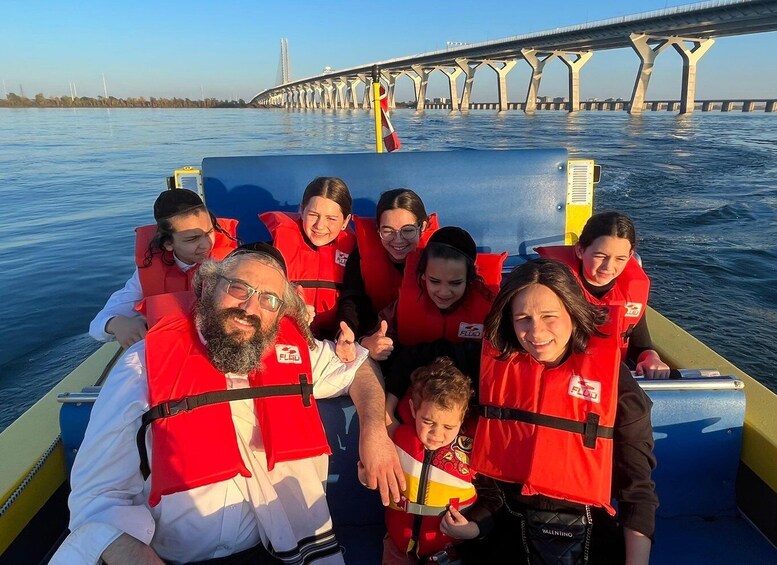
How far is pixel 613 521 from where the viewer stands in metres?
1.72

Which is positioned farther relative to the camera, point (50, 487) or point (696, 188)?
point (696, 188)

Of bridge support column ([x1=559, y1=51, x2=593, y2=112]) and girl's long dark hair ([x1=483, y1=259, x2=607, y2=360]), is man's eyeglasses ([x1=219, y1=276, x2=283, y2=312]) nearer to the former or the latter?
girl's long dark hair ([x1=483, y1=259, x2=607, y2=360])

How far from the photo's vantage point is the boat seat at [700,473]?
6.19 ft

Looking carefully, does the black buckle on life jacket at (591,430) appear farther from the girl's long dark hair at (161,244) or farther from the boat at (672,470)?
the girl's long dark hair at (161,244)

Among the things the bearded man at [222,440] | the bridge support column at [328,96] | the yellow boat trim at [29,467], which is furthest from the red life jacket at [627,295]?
the bridge support column at [328,96]

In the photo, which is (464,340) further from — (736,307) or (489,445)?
(736,307)

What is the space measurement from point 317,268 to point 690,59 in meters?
46.1

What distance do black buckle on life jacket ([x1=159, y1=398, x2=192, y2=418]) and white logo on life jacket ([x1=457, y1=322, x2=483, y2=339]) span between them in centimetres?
115

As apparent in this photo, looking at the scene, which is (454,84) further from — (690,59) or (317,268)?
(317,268)

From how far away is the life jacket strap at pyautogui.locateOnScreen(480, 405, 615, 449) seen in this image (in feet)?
5.21

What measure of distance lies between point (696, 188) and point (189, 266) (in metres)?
12.4

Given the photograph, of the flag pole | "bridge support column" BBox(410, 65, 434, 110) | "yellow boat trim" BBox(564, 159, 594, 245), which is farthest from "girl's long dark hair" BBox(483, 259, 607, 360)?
"bridge support column" BBox(410, 65, 434, 110)

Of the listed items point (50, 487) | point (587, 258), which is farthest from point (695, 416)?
point (50, 487)

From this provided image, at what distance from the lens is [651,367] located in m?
2.11
